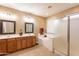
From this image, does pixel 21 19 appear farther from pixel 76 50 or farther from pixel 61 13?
pixel 76 50

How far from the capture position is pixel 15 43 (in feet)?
11.5

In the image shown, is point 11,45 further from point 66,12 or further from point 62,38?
point 66,12

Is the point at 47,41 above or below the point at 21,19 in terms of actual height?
below

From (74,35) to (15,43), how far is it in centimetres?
231

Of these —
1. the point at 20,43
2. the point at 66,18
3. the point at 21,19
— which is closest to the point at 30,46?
the point at 20,43

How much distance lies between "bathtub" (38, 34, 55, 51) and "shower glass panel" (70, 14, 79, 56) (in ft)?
3.12

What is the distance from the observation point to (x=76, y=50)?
2.26 m

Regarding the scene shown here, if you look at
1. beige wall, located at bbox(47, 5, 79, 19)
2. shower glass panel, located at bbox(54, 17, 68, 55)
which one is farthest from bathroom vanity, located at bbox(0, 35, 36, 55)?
beige wall, located at bbox(47, 5, 79, 19)

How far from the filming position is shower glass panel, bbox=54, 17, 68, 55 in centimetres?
266

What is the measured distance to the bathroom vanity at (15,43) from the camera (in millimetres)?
3033

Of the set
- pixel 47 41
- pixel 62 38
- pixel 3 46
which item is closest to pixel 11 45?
pixel 3 46

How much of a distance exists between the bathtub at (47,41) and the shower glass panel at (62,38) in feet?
0.94

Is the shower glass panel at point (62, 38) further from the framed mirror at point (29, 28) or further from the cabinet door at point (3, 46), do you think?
the cabinet door at point (3, 46)

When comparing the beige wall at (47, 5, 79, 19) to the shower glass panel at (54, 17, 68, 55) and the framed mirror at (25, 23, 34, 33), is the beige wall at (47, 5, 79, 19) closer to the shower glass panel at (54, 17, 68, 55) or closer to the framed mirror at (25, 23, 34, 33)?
the shower glass panel at (54, 17, 68, 55)
